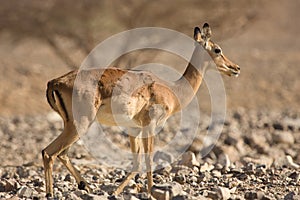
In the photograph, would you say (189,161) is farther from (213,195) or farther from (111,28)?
(111,28)

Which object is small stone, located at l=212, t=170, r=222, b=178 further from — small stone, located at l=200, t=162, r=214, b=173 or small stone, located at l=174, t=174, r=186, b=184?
small stone, located at l=174, t=174, r=186, b=184

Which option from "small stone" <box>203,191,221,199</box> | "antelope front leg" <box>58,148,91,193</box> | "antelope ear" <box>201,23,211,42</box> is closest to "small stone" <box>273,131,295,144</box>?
"antelope ear" <box>201,23,211,42</box>

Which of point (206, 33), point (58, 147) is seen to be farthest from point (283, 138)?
point (58, 147)

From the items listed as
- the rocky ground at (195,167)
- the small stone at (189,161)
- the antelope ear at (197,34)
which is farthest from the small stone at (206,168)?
the antelope ear at (197,34)

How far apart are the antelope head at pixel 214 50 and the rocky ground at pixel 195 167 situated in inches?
49.9

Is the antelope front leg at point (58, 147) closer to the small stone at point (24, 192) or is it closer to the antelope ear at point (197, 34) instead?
the small stone at point (24, 192)

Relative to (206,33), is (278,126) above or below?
above

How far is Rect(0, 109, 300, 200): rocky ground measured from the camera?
8.12 m

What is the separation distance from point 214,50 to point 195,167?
1.60m

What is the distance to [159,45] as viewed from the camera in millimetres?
22297

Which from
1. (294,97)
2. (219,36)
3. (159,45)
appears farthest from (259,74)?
(159,45)

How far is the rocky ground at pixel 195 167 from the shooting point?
812cm

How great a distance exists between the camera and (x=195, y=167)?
10.1 meters

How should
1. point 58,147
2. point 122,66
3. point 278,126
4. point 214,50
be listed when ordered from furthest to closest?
point 122,66
point 278,126
point 214,50
point 58,147
